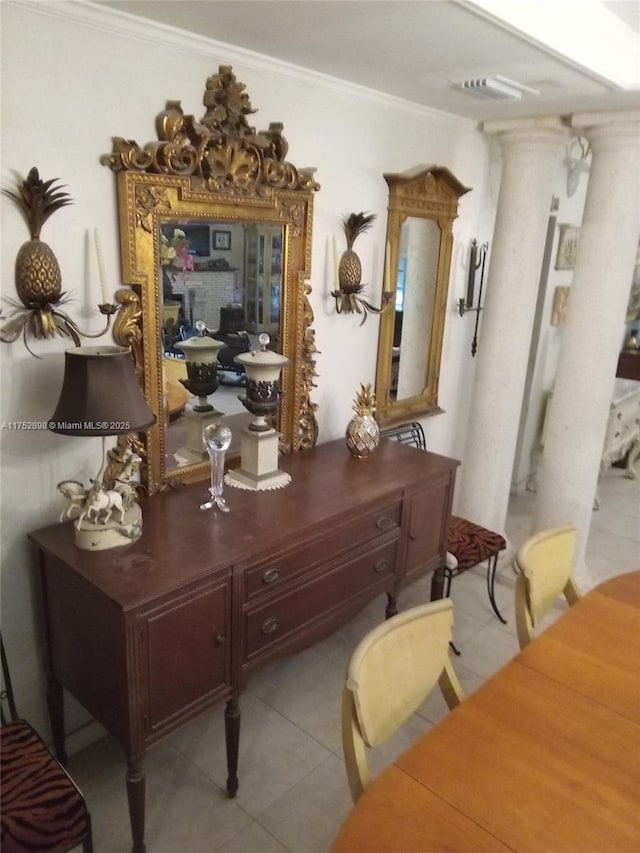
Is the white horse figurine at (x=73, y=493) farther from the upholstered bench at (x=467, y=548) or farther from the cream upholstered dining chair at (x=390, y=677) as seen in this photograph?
the upholstered bench at (x=467, y=548)

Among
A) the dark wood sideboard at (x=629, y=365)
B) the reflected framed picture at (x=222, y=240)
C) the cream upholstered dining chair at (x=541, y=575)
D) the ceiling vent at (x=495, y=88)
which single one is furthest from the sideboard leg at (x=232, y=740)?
the dark wood sideboard at (x=629, y=365)

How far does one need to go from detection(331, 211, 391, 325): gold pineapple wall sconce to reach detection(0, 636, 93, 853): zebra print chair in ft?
6.31

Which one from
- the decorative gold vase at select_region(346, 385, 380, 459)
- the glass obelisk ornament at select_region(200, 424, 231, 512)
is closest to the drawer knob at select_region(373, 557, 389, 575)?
the decorative gold vase at select_region(346, 385, 380, 459)

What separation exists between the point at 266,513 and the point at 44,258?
1.01 metres

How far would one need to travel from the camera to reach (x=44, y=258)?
5.51 ft

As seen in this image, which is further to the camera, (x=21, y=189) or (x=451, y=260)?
(x=451, y=260)

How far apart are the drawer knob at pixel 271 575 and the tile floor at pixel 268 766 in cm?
73

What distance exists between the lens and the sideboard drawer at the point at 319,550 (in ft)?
6.18

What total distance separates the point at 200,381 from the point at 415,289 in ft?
4.48

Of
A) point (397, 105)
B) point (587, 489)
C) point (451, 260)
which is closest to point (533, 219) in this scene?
point (451, 260)

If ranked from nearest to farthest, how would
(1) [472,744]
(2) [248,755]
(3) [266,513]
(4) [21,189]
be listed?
(1) [472,744] → (4) [21,189] → (3) [266,513] → (2) [248,755]

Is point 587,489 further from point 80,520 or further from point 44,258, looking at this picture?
point 44,258

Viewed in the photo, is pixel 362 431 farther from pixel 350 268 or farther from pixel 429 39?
pixel 429 39

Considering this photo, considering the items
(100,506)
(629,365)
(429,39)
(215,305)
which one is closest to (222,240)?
(215,305)
